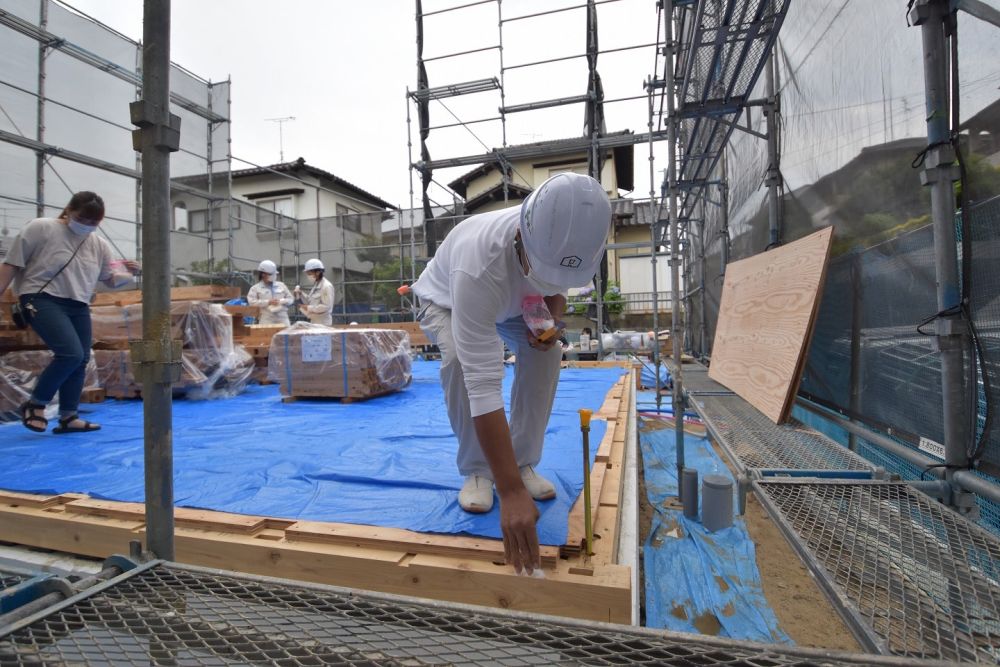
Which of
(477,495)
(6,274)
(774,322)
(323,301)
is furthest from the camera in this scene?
(323,301)

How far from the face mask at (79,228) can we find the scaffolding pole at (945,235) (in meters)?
3.95

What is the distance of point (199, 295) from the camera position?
459 cm

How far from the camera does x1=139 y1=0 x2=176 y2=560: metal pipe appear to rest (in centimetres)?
107

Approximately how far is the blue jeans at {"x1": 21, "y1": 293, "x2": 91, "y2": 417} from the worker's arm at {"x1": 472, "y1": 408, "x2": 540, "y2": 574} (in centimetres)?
298

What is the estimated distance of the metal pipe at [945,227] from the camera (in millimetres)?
1427

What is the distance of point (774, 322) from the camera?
2.47 meters

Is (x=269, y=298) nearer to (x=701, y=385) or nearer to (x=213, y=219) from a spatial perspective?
(x=701, y=385)

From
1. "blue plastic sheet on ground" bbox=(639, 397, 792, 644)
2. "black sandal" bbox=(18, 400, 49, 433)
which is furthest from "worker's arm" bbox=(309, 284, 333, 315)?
"blue plastic sheet on ground" bbox=(639, 397, 792, 644)

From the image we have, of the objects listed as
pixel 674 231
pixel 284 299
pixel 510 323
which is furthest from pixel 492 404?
pixel 284 299

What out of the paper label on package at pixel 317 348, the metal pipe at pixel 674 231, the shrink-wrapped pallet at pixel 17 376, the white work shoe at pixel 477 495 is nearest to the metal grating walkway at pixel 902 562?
the white work shoe at pixel 477 495

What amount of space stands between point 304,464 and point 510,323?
1.26 meters

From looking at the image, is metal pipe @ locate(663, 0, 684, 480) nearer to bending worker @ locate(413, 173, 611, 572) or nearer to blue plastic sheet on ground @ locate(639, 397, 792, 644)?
blue plastic sheet on ground @ locate(639, 397, 792, 644)

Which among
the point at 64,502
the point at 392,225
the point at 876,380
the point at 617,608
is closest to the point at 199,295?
the point at 64,502

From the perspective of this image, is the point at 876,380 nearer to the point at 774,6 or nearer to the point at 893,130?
the point at 893,130
